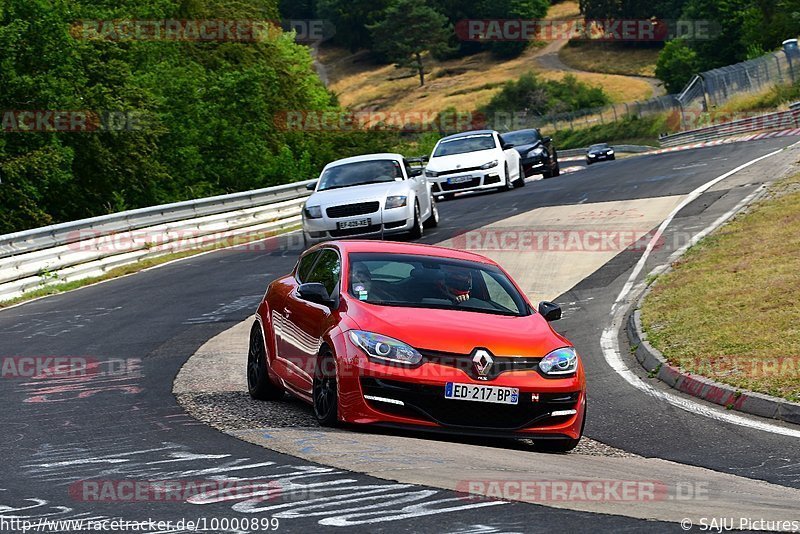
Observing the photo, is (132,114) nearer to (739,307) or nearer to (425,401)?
(739,307)

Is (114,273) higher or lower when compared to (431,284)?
lower

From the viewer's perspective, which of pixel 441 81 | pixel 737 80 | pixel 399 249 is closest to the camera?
pixel 399 249

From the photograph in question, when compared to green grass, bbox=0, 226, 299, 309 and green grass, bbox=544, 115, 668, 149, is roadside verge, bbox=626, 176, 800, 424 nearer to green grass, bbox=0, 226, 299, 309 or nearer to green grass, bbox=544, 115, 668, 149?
green grass, bbox=0, 226, 299, 309

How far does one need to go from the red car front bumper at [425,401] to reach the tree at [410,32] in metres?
155

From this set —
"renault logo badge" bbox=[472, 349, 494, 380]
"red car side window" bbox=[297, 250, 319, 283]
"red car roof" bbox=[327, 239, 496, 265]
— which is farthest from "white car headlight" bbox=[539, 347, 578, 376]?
"red car side window" bbox=[297, 250, 319, 283]

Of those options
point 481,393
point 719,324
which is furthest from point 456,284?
point 719,324

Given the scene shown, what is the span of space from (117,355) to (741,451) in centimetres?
746

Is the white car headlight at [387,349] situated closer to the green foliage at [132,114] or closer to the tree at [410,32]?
the green foliage at [132,114]

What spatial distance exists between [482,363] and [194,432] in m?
2.15

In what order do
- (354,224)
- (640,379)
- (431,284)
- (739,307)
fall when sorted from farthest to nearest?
(354,224) → (739,307) → (640,379) → (431,284)

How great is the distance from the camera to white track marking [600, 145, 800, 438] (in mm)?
10691

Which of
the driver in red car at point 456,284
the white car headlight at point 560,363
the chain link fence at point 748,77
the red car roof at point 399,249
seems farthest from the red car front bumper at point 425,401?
the chain link fence at point 748,77

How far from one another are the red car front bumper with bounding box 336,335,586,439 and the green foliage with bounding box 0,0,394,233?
79.1 ft

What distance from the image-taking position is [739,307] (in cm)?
1527
